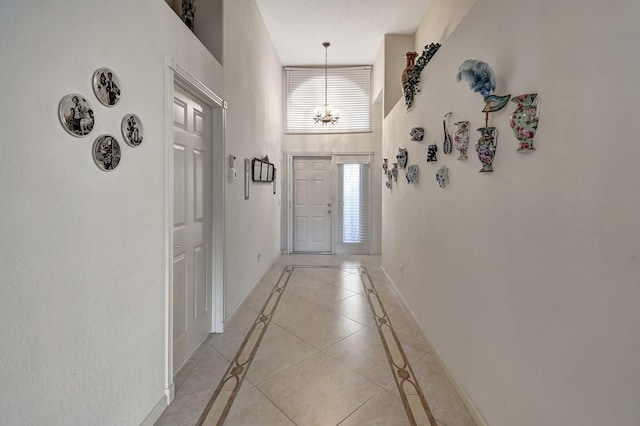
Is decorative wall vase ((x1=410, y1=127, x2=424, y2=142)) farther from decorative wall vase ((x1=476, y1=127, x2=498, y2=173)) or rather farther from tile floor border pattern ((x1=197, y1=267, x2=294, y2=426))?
tile floor border pattern ((x1=197, y1=267, x2=294, y2=426))

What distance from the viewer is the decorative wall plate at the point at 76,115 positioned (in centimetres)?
110

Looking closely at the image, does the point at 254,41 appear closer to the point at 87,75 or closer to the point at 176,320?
the point at 87,75

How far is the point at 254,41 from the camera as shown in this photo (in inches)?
147

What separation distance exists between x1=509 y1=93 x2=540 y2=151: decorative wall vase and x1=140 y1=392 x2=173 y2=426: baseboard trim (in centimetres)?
234

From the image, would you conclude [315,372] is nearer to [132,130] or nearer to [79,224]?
[79,224]

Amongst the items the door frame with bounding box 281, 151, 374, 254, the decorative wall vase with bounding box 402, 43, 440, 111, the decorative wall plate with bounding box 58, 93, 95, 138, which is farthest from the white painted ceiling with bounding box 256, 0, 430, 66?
the decorative wall plate with bounding box 58, 93, 95, 138

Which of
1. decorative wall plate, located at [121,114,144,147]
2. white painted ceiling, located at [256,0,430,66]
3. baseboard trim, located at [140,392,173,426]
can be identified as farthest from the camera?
white painted ceiling, located at [256,0,430,66]

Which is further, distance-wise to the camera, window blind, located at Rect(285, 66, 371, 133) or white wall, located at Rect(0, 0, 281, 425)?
window blind, located at Rect(285, 66, 371, 133)

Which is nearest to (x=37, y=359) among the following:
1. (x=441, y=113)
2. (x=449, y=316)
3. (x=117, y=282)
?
(x=117, y=282)

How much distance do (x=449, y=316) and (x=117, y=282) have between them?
207 cm

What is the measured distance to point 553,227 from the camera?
1101 mm

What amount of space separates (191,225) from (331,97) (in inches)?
Answer: 178

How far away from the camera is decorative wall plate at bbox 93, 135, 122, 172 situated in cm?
126

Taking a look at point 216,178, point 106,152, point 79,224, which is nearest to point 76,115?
point 106,152
